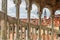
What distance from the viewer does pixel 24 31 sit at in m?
5.97

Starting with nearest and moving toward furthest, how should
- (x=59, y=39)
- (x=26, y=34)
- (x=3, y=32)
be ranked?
(x=3, y=32) < (x=26, y=34) < (x=59, y=39)

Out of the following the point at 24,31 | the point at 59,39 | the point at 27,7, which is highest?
the point at 27,7

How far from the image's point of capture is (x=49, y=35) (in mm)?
8234

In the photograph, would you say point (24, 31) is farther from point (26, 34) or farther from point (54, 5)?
point (54, 5)

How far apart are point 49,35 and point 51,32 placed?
204 millimetres

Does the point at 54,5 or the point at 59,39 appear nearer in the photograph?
the point at 54,5

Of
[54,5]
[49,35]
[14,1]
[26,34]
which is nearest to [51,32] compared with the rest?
[49,35]

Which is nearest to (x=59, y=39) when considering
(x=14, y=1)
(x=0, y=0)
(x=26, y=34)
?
(x=26, y=34)

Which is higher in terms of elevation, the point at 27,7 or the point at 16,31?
the point at 27,7

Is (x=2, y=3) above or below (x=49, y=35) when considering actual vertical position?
above

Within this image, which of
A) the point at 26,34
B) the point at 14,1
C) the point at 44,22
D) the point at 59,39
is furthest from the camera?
the point at 44,22

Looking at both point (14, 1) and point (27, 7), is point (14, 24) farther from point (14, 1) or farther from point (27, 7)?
point (27, 7)

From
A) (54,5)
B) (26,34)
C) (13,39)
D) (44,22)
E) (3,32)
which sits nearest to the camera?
(3,32)

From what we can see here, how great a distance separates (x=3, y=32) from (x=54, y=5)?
437 centimetres
